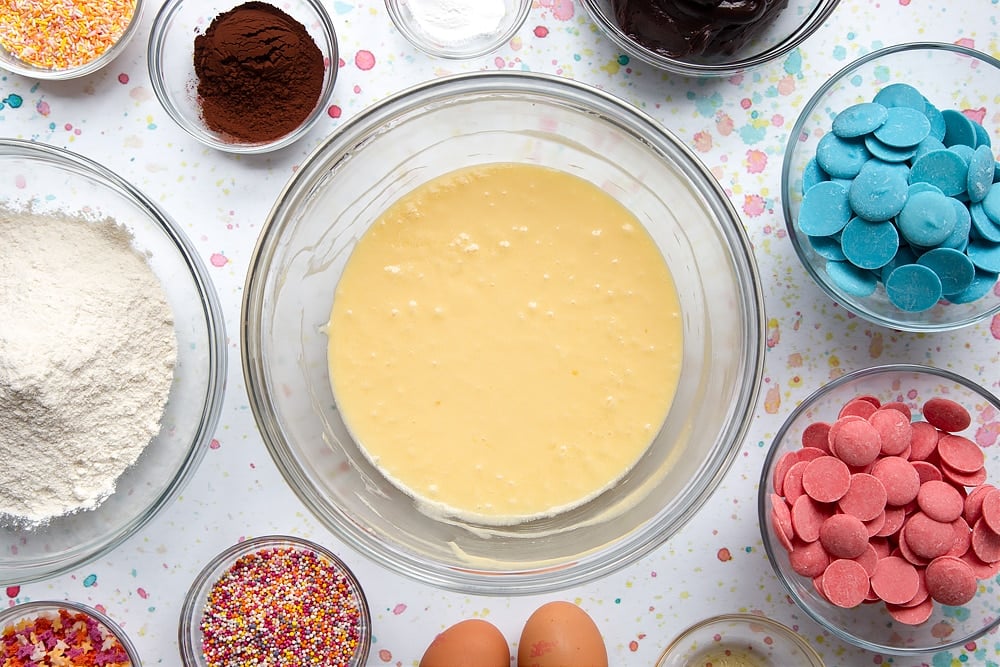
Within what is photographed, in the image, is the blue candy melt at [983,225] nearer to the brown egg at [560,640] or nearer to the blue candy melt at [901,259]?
the blue candy melt at [901,259]

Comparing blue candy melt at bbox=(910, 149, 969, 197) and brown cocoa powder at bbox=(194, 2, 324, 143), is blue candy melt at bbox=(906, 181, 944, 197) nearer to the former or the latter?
blue candy melt at bbox=(910, 149, 969, 197)

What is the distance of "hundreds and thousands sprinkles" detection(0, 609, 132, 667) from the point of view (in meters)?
1.71

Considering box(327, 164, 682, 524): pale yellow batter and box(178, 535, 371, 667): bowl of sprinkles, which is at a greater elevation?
box(327, 164, 682, 524): pale yellow batter

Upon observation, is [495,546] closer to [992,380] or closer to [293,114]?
[293,114]

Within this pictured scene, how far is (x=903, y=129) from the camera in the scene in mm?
1581

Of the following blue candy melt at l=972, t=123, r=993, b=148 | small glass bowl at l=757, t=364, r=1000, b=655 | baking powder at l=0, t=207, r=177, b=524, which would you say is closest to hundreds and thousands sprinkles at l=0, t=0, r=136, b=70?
baking powder at l=0, t=207, r=177, b=524

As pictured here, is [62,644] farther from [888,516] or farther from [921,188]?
[921,188]

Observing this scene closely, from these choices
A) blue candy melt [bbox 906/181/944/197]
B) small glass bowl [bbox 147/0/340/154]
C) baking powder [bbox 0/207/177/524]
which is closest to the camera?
baking powder [bbox 0/207/177/524]

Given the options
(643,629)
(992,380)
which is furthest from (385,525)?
(992,380)

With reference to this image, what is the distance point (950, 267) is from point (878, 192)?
21 centimetres

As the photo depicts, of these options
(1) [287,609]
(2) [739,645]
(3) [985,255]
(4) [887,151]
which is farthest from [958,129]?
(1) [287,609]

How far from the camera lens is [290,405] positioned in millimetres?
1610

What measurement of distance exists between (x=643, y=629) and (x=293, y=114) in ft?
4.40

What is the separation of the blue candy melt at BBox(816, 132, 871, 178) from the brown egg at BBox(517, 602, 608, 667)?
3.48ft
